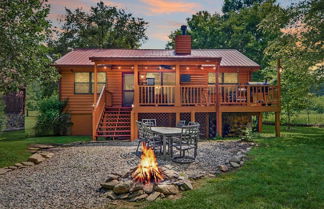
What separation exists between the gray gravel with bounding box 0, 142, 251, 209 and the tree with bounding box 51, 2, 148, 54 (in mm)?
18561

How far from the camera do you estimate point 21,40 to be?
7.52 m

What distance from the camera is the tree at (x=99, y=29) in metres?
24.5

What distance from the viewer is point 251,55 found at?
25.6 meters

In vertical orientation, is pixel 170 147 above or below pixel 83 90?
below

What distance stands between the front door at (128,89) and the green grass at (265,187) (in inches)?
338

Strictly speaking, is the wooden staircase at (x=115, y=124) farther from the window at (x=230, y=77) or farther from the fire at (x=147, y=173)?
the window at (x=230, y=77)

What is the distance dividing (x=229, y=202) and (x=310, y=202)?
1.31 metres

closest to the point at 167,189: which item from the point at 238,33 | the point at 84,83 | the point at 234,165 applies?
the point at 234,165

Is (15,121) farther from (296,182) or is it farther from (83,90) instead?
(296,182)

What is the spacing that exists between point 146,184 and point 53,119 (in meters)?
9.80

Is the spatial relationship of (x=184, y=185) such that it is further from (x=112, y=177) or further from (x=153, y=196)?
(x=112, y=177)

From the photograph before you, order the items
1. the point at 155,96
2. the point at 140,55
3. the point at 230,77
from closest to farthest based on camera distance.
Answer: the point at 155,96
the point at 230,77
the point at 140,55

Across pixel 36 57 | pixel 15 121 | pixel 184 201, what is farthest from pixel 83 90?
pixel 184 201

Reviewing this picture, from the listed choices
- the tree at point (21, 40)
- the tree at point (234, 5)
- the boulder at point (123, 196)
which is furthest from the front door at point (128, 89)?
the tree at point (234, 5)
